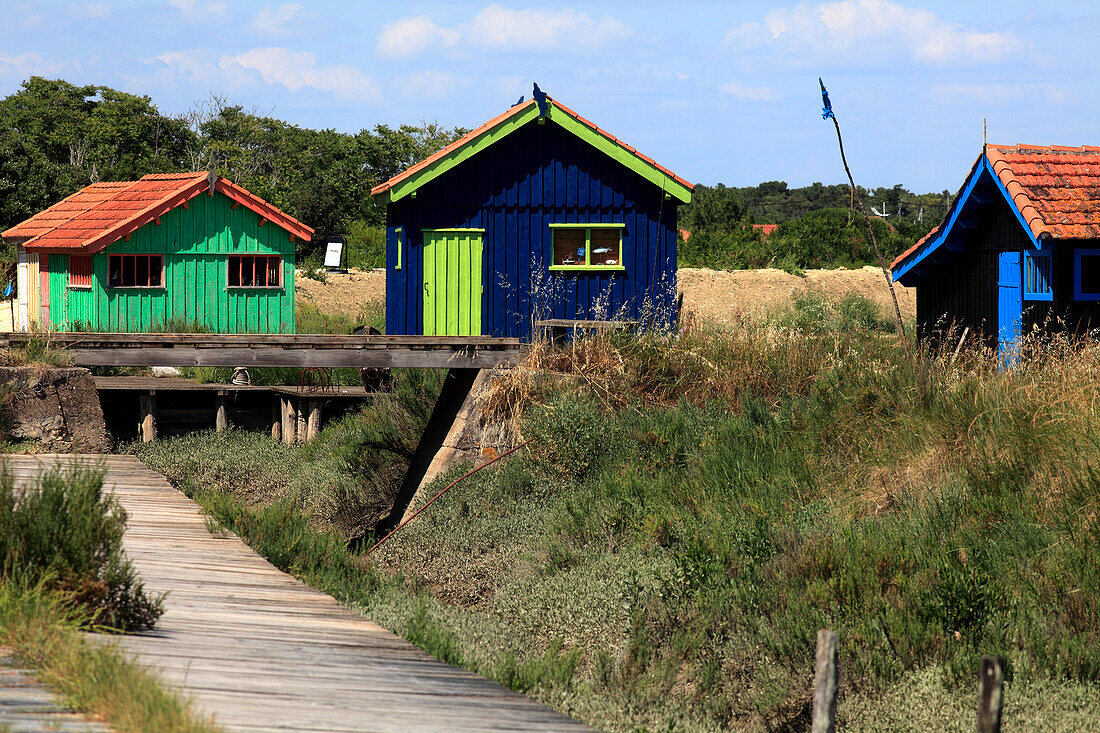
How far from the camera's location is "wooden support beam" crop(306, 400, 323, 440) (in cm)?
2084

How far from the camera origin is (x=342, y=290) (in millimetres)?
36219

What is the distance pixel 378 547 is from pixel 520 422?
2375 millimetres

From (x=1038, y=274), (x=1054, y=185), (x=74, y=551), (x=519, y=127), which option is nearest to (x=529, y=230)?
(x=519, y=127)

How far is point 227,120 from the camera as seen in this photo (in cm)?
5662

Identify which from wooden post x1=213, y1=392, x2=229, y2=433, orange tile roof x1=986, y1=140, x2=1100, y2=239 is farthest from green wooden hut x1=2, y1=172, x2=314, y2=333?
orange tile roof x1=986, y1=140, x2=1100, y2=239

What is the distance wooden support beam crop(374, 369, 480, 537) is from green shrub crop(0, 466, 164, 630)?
31.3ft

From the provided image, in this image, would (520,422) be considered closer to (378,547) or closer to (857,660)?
(378,547)

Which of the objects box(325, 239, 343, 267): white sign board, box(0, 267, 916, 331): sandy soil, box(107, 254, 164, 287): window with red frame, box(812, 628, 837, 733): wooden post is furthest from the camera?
box(325, 239, 343, 267): white sign board

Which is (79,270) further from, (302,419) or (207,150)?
(207,150)

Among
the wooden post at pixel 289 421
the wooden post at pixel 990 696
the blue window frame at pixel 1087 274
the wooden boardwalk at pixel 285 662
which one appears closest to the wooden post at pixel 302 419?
the wooden post at pixel 289 421

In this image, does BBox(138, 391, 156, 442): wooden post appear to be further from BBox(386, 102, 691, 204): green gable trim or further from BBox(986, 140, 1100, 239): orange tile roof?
BBox(986, 140, 1100, 239): orange tile roof

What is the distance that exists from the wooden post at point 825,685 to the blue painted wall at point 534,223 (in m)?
13.6

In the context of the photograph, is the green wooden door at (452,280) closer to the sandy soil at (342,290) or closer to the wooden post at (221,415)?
the wooden post at (221,415)

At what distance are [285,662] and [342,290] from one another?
31502 millimetres
